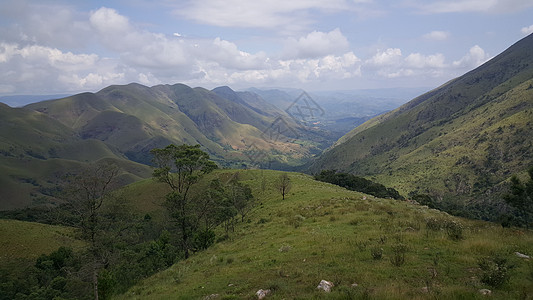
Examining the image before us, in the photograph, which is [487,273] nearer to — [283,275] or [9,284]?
[283,275]

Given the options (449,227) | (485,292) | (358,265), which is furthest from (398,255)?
(449,227)

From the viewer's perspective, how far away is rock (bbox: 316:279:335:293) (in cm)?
1061

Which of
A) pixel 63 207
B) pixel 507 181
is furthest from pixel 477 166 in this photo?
pixel 63 207

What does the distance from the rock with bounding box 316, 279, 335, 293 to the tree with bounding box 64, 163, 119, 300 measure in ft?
71.2

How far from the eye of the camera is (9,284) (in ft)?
127

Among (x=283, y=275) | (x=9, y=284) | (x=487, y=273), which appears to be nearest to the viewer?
(x=487, y=273)

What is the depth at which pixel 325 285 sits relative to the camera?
10.9m

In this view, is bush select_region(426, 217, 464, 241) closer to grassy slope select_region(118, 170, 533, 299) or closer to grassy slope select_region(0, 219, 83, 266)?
grassy slope select_region(118, 170, 533, 299)

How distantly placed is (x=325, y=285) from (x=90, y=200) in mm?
23370

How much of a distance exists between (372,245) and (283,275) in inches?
226

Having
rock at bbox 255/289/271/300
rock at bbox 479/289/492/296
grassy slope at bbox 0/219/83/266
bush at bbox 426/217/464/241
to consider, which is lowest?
grassy slope at bbox 0/219/83/266

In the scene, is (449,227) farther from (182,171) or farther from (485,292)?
(182,171)

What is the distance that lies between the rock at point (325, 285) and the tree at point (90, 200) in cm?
2169

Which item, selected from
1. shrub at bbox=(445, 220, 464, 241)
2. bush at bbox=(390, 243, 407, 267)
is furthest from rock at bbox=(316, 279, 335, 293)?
shrub at bbox=(445, 220, 464, 241)
